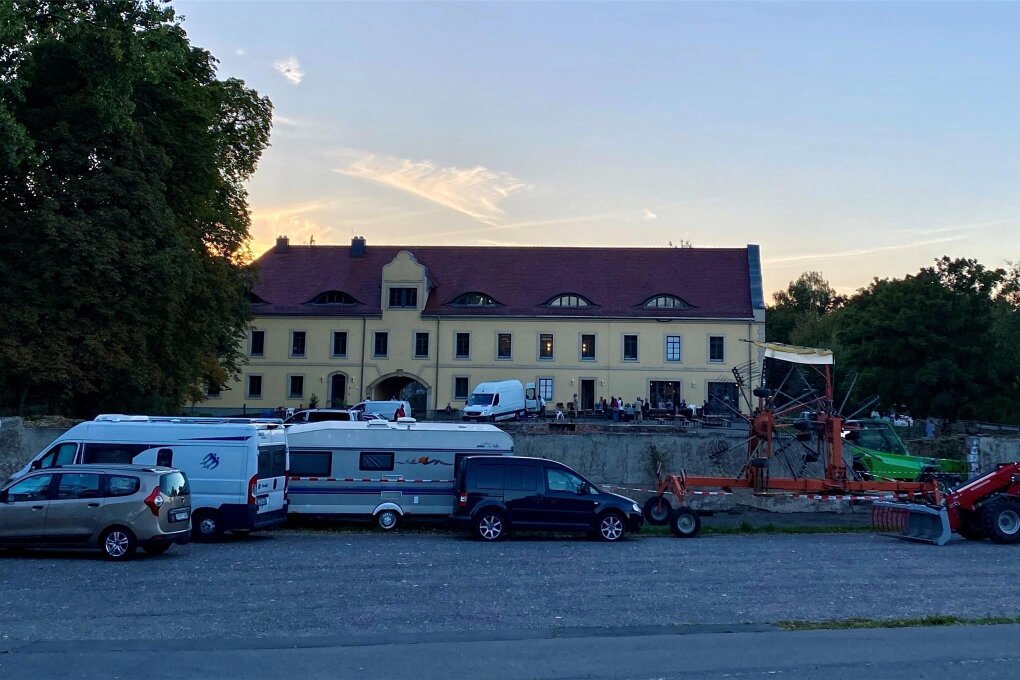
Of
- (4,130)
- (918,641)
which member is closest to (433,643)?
(918,641)

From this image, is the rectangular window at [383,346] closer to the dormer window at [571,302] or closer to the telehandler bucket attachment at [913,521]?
the dormer window at [571,302]

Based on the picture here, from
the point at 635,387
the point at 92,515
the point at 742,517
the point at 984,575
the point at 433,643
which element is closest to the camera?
the point at 433,643

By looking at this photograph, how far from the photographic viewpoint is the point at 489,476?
22203mm

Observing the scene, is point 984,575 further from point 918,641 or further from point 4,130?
point 4,130

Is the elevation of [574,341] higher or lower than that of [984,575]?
higher

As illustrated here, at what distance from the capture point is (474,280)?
65812 millimetres

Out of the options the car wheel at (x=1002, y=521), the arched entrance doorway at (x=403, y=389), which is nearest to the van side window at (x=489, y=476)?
the car wheel at (x=1002, y=521)

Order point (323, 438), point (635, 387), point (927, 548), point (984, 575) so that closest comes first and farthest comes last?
point (984, 575) < point (927, 548) < point (323, 438) < point (635, 387)

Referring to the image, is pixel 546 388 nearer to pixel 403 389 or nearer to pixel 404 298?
pixel 403 389

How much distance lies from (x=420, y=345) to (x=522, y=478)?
42.3m

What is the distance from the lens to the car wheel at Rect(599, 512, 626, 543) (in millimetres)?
21938

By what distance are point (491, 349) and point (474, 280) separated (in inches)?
202

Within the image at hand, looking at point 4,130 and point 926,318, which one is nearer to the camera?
point 4,130

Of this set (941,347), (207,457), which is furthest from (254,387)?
(207,457)
